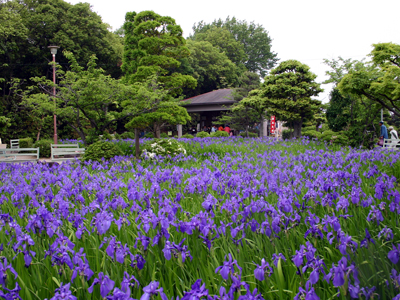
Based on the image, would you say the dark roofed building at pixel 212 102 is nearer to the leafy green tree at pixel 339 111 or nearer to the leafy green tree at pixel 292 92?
the leafy green tree at pixel 292 92

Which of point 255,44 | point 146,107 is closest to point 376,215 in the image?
point 146,107

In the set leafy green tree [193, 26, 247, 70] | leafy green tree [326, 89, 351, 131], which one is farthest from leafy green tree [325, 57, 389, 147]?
leafy green tree [193, 26, 247, 70]

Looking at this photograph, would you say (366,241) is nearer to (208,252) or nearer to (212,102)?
(208,252)

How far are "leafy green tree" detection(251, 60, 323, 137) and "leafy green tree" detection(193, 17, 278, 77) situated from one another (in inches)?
1342

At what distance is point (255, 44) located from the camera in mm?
50906

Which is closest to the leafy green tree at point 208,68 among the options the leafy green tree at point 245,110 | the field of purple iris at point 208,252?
the leafy green tree at point 245,110

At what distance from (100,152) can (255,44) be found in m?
48.1

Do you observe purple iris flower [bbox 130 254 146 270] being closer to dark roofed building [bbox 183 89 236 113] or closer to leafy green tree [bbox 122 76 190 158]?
leafy green tree [bbox 122 76 190 158]

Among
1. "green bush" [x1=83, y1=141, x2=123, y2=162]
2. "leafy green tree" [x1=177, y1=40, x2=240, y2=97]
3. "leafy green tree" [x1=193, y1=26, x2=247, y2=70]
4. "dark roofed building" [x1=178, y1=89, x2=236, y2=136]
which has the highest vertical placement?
"leafy green tree" [x1=193, y1=26, x2=247, y2=70]

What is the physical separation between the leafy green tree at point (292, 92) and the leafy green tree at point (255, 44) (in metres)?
34.1

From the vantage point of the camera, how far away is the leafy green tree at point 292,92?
55.0 feet

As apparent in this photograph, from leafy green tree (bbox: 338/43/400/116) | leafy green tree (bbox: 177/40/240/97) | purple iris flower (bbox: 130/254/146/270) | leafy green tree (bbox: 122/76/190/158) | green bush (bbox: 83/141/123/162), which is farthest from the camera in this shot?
leafy green tree (bbox: 177/40/240/97)

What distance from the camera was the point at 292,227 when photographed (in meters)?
1.96

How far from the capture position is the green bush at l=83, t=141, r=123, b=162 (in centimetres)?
761
